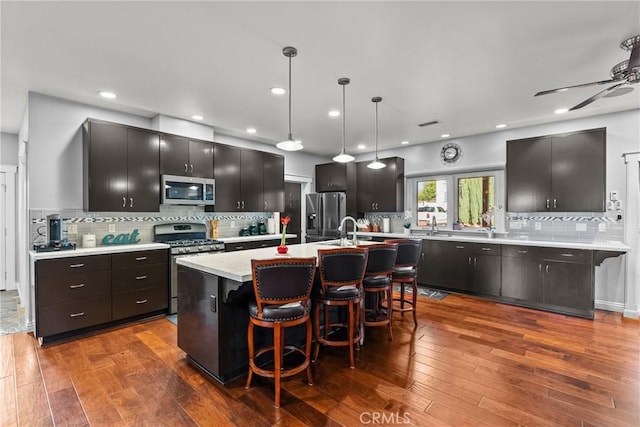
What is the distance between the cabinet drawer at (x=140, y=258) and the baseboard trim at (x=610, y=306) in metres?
5.95

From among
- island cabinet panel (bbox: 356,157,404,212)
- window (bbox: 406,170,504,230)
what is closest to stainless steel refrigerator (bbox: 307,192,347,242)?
island cabinet panel (bbox: 356,157,404,212)

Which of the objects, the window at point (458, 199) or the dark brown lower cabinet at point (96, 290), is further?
the window at point (458, 199)

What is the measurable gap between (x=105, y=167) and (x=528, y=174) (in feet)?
19.2

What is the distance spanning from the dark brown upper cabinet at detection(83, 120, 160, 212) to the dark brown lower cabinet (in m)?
0.67

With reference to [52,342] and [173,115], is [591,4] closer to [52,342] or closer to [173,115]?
[173,115]

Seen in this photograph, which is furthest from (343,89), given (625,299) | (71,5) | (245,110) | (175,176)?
(625,299)

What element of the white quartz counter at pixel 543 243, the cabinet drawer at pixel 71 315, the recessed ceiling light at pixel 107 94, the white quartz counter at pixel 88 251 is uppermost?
the recessed ceiling light at pixel 107 94

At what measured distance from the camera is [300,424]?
1.97 meters

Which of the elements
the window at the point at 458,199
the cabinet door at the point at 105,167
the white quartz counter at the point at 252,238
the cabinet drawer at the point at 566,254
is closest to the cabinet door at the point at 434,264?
the window at the point at 458,199

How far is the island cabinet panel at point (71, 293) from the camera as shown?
10.3 ft

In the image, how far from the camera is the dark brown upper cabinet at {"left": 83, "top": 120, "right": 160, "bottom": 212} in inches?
144

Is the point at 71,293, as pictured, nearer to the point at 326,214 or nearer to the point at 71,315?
the point at 71,315

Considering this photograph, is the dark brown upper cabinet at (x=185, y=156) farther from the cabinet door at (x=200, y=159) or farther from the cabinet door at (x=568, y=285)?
the cabinet door at (x=568, y=285)

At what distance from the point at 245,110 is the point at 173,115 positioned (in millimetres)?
1088
